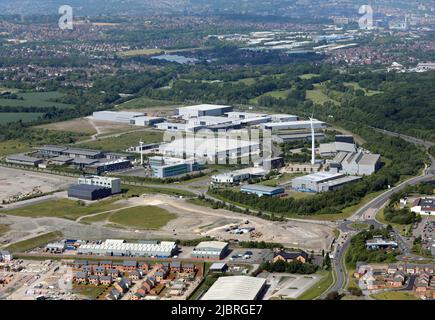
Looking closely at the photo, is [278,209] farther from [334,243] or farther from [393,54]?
[393,54]

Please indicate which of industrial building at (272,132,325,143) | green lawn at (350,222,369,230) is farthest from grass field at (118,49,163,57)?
green lawn at (350,222,369,230)

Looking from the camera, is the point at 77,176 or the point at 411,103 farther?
the point at 411,103

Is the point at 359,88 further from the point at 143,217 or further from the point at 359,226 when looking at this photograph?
the point at 143,217

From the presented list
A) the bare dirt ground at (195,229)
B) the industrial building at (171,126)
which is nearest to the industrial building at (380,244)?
the bare dirt ground at (195,229)

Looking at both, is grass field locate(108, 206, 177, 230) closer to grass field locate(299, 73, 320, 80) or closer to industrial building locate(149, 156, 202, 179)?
industrial building locate(149, 156, 202, 179)

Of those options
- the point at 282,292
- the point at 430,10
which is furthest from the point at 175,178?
the point at 430,10

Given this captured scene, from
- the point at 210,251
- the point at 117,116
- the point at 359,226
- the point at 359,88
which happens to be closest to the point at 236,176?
the point at 359,226
